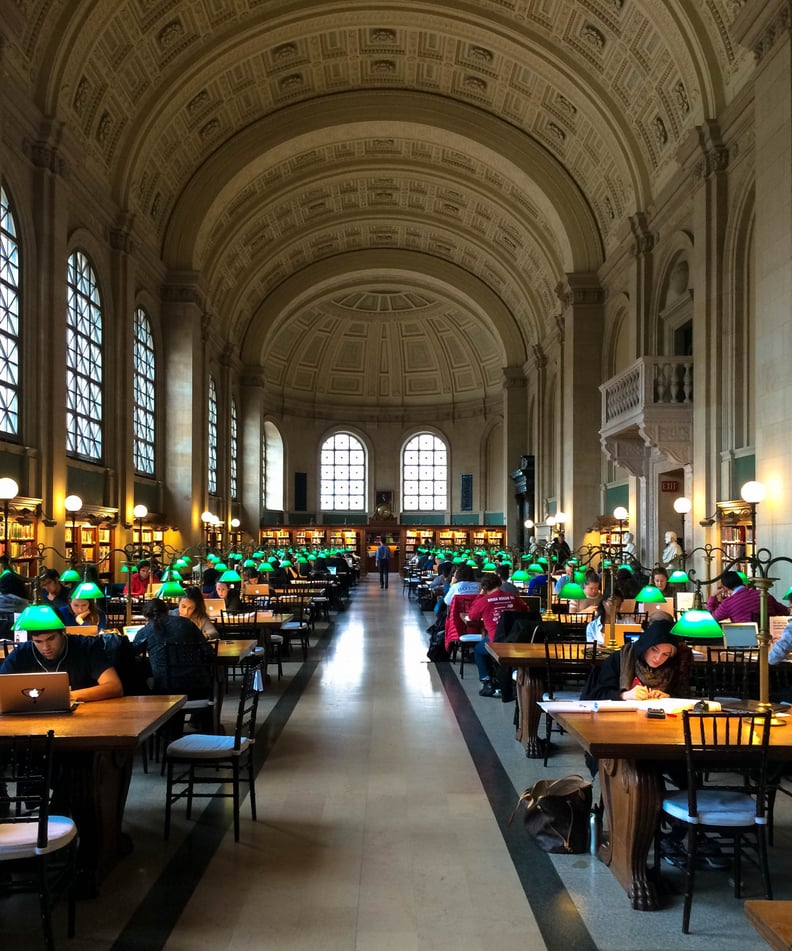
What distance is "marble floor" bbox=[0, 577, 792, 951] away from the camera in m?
4.07

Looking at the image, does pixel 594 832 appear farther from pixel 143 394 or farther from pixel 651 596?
pixel 143 394

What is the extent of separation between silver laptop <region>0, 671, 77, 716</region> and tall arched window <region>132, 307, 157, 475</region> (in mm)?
16770

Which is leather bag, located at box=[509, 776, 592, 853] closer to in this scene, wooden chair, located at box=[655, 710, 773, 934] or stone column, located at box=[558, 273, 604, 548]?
wooden chair, located at box=[655, 710, 773, 934]

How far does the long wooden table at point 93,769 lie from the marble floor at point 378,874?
0.63 ft

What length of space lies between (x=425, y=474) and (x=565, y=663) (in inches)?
1427

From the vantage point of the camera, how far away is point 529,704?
7.62m

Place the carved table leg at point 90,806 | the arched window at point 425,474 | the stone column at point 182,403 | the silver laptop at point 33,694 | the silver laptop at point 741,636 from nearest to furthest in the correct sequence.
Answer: the carved table leg at point 90,806 < the silver laptop at point 33,694 < the silver laptop at point 741,636 < the stone column at point 182,403 < the arched window at point 425,474

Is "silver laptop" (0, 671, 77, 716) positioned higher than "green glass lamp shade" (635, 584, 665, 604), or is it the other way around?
"green glass lamp shade" (635, 584, 665, 604)

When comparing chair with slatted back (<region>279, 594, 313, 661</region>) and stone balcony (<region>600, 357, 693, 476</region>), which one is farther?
stone balcony (<region>600, 357, 693, 476</region>)

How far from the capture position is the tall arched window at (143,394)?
71.8ft

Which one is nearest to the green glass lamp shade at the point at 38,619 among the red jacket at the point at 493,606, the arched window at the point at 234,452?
the red jacket at the point at 493,606

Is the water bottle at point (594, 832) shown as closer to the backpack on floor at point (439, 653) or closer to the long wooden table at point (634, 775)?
the long wooden table at point (634, 775)

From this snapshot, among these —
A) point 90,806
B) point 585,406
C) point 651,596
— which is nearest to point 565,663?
point 651,596

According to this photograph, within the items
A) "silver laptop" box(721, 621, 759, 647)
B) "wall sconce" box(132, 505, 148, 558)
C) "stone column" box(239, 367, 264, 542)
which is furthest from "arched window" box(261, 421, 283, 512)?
"silver laptop" box(721, 621, 759, 647)
